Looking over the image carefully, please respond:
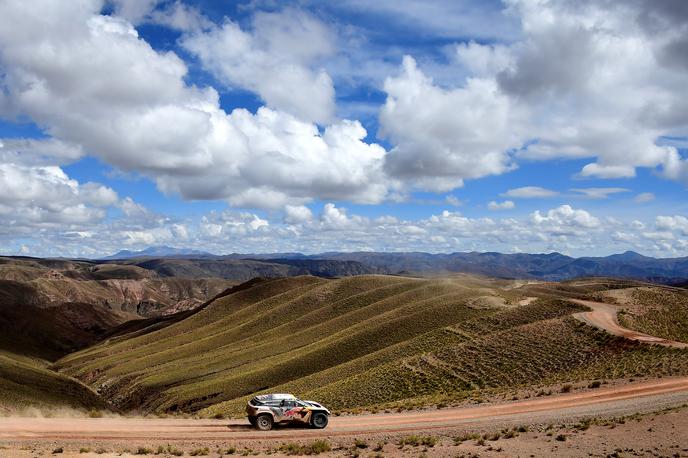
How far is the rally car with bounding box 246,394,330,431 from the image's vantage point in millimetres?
29078

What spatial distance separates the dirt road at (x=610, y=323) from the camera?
51406 mm

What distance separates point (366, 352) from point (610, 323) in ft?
110

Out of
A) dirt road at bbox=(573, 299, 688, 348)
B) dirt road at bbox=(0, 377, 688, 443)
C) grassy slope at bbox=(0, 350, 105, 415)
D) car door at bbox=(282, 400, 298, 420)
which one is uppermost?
dirt road at bbox=(573, 299, 688, 348)

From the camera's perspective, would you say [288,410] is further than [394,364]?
No

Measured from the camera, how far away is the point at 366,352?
7975 cm

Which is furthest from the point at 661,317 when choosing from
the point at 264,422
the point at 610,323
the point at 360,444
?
the point at 264,422

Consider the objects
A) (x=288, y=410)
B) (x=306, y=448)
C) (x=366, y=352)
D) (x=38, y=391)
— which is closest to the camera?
(x=306, y=448)

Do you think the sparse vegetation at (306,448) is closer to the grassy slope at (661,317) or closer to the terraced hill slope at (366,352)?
the terraced hill slope at (366,352)

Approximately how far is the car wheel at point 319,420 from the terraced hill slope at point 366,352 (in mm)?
16693

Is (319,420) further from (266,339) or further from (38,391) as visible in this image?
(266,339)

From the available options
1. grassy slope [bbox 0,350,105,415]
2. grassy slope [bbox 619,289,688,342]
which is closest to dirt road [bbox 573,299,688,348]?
grassy slope [bbox 619,289,688,342]

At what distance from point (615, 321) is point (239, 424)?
52.3 metres

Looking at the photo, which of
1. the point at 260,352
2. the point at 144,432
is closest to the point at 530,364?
the point at 144,432

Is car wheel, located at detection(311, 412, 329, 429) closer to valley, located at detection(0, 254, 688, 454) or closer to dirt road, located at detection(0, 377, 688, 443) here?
dirt road, located at detection(0, 377, 688, 443)
